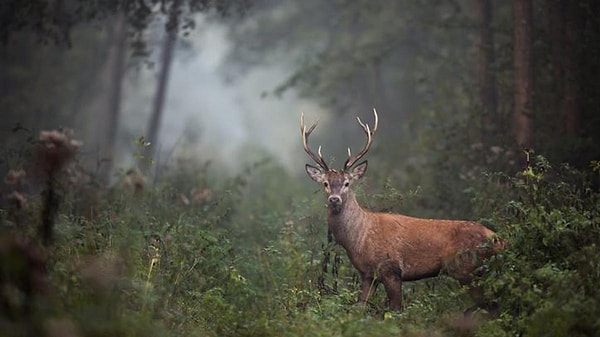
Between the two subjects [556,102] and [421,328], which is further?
[556,102]

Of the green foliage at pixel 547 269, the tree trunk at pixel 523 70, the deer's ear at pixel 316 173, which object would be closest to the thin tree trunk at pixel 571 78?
the tree trunk at pixel 523 70

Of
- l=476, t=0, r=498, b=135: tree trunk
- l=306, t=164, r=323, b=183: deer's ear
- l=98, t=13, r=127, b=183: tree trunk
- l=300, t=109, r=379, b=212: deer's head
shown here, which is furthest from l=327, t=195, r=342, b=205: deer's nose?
l=98, t=13, r=127, b=183: tree trunk

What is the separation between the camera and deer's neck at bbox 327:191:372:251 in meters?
9.83

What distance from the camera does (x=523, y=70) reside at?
13.6 metres

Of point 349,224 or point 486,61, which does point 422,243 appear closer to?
point 349,224

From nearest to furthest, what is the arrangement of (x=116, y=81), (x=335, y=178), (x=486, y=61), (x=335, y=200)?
(x=335, y=200), (x=335, y=178), (x=486, y=61), (x=116, y=81)

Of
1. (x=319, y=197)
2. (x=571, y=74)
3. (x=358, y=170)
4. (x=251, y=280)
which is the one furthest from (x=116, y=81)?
(x=358, y=170)

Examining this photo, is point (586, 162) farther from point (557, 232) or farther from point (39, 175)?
point (39, 175)

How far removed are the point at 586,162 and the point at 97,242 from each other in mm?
7316

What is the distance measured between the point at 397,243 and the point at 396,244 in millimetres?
16

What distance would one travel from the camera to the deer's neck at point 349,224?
9.83 meters

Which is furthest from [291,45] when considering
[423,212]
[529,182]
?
[529,182]

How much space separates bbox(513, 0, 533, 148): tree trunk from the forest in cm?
3

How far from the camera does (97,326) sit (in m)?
6.62
